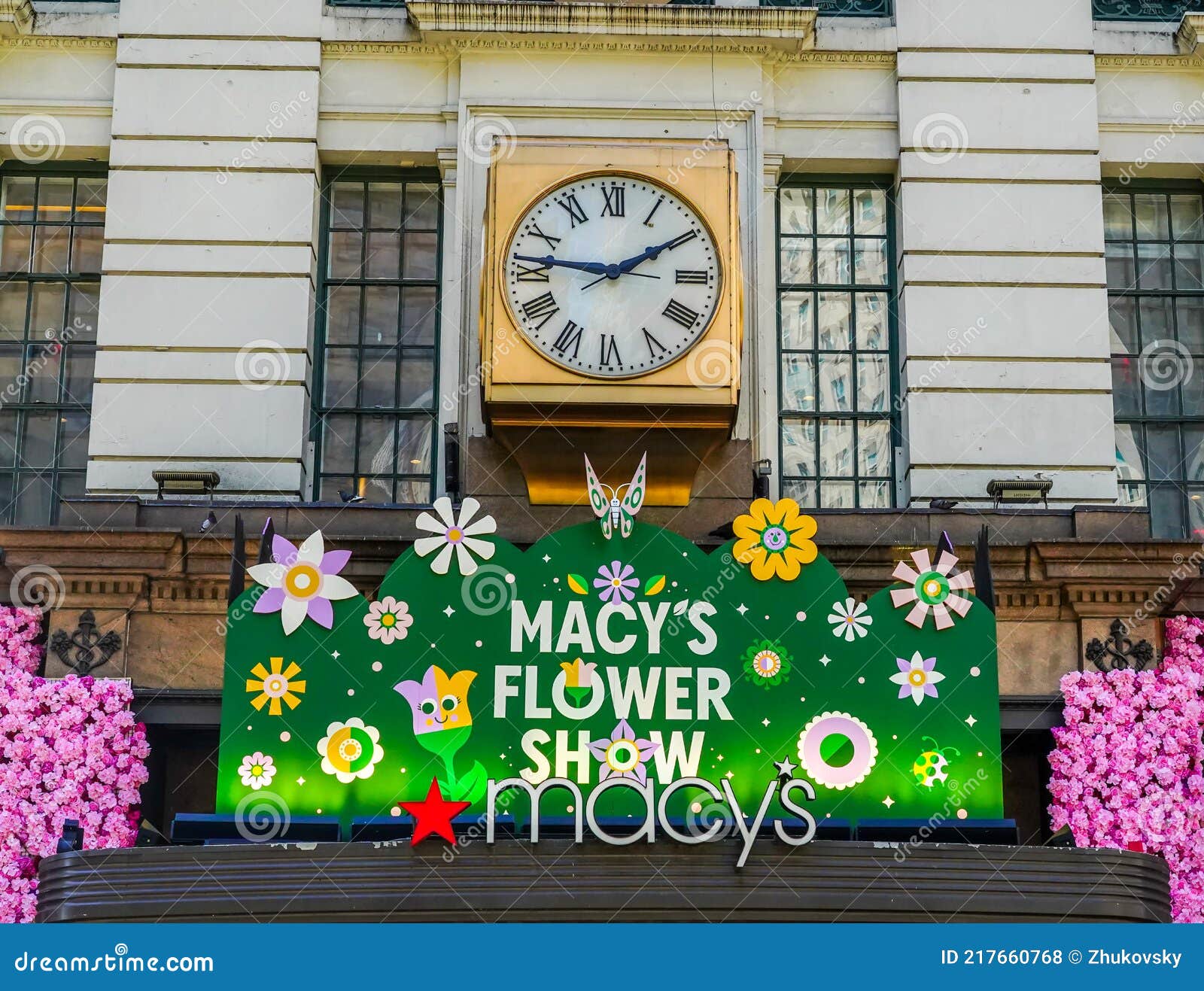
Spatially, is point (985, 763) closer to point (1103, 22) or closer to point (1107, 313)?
point (1107, 313)

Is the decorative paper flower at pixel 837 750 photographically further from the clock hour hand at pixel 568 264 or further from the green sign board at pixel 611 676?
the clock hour hand at pixel 568 264

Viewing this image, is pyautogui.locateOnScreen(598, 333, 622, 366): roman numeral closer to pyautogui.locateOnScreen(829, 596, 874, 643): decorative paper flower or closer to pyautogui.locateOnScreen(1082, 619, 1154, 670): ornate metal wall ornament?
pyautogui.locateOnScreen(829, 596, 874, 643): decorative paper flower

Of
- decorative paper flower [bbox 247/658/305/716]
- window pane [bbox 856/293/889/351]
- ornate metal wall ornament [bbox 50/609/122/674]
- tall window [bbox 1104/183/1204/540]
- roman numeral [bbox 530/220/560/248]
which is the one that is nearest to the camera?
decorative paper flower [bbox 247/658/305/716]

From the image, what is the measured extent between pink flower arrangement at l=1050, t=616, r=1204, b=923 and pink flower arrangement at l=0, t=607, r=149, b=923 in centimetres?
830

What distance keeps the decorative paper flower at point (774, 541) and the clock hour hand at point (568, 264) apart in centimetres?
270

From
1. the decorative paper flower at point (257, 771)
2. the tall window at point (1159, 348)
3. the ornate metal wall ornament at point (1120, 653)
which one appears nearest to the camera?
the decorative paper flower at point (257, 771)

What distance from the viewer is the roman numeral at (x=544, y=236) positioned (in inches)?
628

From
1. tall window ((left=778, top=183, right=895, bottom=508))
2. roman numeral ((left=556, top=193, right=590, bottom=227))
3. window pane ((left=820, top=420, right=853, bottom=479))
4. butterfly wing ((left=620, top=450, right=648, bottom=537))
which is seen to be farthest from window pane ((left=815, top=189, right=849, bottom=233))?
butterfly wing ((left=620, top=450, right=648, bottom=537))

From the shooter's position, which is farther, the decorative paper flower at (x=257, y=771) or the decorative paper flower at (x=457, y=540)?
the decorative paper flower at (x=457, y=540)

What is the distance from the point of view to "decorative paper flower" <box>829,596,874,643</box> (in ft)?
47.3

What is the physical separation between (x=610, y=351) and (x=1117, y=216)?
22.7ft

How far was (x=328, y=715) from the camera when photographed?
14.0 metres

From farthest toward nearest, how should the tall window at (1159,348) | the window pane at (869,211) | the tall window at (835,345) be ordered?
the window pane at (869,211), the tall window at (1159,348), the tall window at (835,345)

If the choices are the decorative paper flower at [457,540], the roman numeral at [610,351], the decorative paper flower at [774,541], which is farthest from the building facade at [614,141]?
the decorative paper flower at [457,540]
